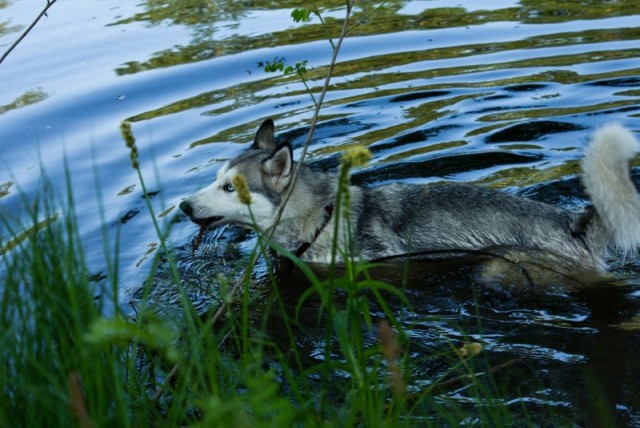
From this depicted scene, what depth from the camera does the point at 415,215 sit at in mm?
5926

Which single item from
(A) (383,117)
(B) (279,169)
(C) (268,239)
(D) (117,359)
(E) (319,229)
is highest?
(C) (268,239)

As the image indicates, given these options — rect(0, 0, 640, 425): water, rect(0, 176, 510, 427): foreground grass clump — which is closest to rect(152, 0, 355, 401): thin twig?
rect(0, 176, 510, 427): foreground grass clump

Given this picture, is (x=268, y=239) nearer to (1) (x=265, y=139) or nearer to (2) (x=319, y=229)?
(2) (x=319, y=229)

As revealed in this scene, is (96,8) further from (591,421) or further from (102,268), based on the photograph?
(591,421)

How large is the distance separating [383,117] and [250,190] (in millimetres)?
2956

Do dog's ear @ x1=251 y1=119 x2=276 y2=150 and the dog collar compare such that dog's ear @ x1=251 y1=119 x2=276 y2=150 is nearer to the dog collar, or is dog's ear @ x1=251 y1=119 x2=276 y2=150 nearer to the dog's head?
the dog's head

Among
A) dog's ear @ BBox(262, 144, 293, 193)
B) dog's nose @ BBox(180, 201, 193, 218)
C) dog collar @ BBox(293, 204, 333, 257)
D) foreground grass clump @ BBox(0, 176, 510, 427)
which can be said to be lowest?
dog collar @ BBox(293, 204, 333, 257)

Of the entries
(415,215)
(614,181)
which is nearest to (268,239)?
(614,181)

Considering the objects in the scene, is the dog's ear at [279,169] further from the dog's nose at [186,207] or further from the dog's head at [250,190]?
the dog's nose at [186,207]

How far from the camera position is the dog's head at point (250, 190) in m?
5.99

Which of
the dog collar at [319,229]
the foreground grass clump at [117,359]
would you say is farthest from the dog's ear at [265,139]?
the foreground grass clump at [117,359]

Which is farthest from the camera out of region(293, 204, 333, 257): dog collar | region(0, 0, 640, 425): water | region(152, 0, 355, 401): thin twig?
region(293, 204, 333, 257): dog collar

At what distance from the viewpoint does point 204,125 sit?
891 cm

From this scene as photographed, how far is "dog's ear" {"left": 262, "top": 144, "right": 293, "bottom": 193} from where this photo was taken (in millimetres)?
5918
